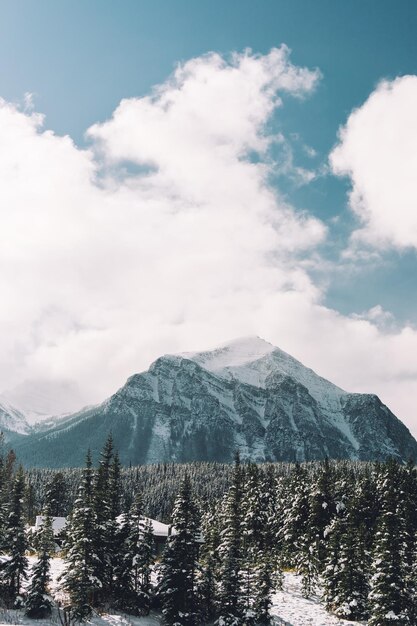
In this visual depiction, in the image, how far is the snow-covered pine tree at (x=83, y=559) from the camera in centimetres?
3859

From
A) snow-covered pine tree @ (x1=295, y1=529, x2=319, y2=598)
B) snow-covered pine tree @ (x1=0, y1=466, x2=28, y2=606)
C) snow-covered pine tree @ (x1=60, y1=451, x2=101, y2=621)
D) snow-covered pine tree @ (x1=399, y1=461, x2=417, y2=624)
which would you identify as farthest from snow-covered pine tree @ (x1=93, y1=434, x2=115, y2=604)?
snow-covered pine tree @ (x1=399, y1=461, x2=417, y2=624)

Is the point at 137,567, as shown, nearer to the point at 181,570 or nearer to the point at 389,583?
the point at 181,570

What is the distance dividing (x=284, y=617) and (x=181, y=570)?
10.2 meters

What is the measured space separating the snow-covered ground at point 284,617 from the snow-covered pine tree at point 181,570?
227 cm

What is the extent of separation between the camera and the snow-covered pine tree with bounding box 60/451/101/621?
38594 mm

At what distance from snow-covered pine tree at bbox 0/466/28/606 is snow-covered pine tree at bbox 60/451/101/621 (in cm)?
350

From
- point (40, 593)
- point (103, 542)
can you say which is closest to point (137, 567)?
point (103, 542)

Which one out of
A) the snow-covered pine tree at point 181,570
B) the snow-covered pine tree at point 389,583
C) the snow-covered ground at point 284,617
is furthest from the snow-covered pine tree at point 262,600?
the snow-covered pine tree at point 389,583

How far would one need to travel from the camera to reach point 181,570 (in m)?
43.0

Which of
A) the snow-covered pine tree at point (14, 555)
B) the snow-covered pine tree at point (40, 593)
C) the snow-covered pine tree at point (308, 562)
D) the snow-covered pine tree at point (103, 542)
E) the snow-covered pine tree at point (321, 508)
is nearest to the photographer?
the snow-covered pine tree at point (40, 593)

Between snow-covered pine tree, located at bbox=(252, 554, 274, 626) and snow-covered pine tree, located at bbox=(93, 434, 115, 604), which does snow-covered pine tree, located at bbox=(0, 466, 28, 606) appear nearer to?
snow-covered pine tree, located at bbox=(93, 434, 115, 604)

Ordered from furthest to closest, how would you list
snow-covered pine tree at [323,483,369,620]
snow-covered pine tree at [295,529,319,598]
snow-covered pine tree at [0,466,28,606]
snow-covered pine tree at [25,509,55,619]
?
snow-covered pine tree at [295,529,319,598] → snow-covered pine tree at [323,483,369,620] → snow-covered pine tree at [0,466,28,606] → snow-covered pine tree at [25,509,55,619]

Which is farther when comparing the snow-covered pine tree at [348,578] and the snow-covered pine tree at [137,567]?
the snow-covered pine tree at [348,578]

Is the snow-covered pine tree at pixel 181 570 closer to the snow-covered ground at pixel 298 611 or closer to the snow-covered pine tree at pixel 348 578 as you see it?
the snow-covered ground at pixel 298 611
